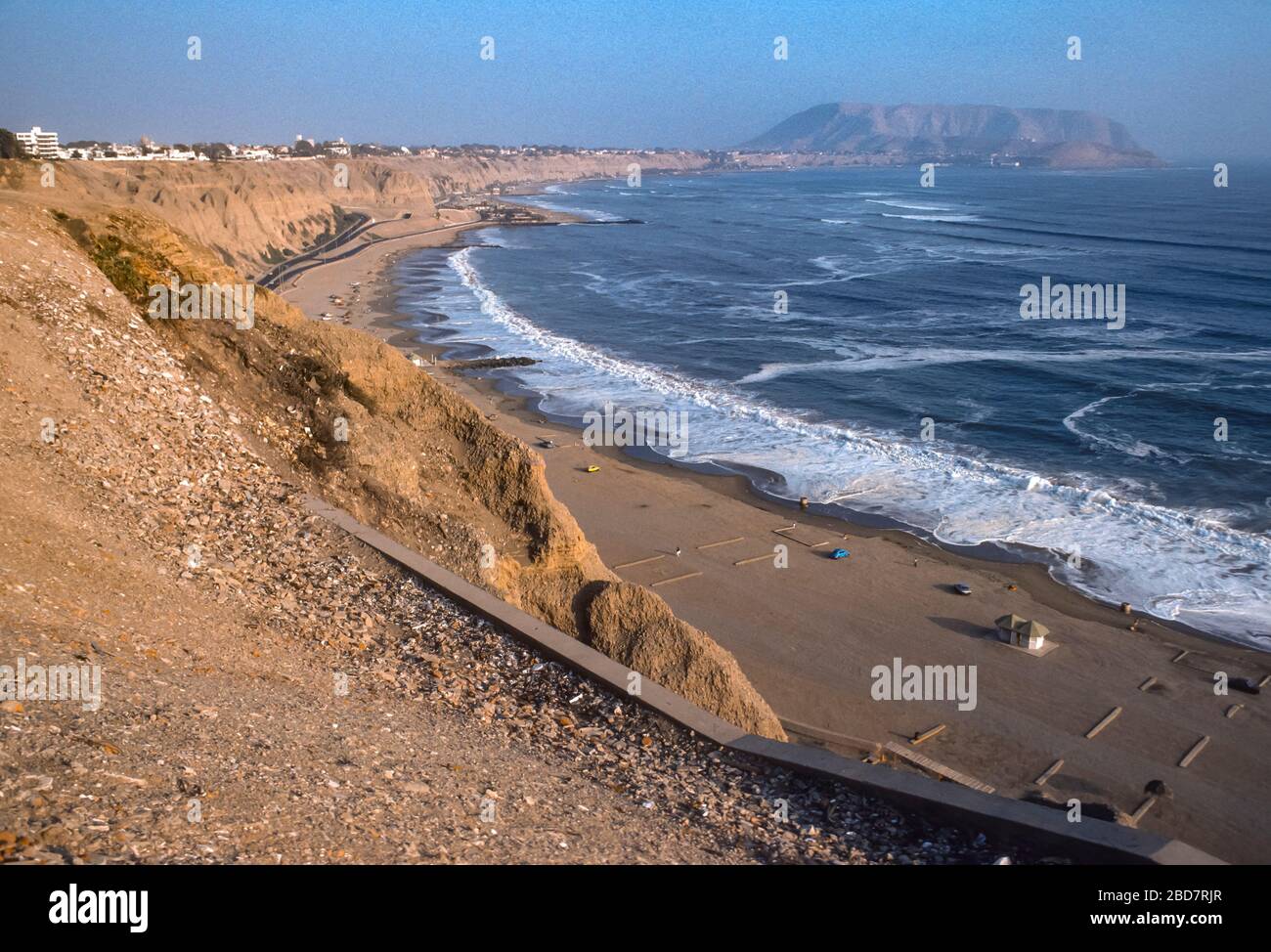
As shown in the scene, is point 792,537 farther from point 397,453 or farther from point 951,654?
point 397,453

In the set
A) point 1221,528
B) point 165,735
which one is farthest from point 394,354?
point 1221,528

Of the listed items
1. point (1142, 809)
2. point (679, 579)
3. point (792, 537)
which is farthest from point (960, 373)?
point (1142, 809)

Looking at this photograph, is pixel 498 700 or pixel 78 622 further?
pixel 498 700

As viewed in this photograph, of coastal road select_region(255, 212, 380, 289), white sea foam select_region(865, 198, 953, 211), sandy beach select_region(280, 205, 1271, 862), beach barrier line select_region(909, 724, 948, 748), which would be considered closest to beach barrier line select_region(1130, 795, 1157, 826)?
sandy beach select_region(280, 205, 1271, 862)

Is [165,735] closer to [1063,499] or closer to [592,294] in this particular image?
[1063,499]

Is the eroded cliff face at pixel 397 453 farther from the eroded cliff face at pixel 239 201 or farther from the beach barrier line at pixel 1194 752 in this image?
the eroded cliff face at pixel 239 201
